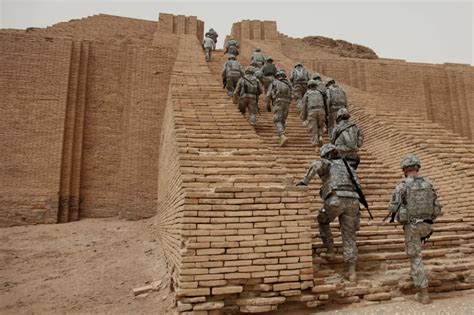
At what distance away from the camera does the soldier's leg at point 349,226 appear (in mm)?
3934

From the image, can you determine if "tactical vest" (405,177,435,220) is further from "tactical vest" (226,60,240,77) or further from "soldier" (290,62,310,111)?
"soldier" (290,62,310,111)

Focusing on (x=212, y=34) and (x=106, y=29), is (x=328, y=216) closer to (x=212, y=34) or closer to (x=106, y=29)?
(x=212, y=34)

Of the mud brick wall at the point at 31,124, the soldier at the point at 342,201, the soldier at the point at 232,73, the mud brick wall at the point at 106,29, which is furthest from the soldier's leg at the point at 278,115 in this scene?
the mud brick wall at the point at 106,29

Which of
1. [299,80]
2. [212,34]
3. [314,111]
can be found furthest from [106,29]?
[314,111]

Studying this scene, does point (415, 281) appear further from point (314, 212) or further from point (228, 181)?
point (228, 181)

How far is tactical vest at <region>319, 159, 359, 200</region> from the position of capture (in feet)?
13.0

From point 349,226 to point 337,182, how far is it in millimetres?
426

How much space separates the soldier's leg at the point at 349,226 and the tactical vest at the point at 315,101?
2.99 m

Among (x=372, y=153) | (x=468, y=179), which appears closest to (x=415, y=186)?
(x=468, y=179)

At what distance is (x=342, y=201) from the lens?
394 cm

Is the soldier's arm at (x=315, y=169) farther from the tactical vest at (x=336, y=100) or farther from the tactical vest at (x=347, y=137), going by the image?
the tactical vest at (x=336, y=100)

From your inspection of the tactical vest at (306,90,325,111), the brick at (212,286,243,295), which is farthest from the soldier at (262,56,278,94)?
the brick at (212,286,243,295)

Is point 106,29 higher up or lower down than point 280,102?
higher up

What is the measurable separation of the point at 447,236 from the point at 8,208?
796 cm
